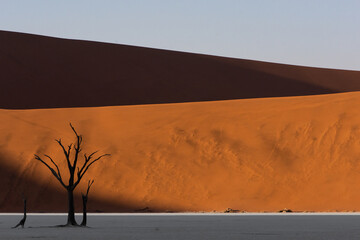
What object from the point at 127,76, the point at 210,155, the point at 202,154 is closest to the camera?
the point at 210,155

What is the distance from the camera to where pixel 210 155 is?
45.8 metres

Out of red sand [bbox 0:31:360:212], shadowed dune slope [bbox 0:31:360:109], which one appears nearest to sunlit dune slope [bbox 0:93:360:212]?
red sand [bbox 0:31:360:212]

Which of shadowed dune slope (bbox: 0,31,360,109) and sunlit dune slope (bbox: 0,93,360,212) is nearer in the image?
sunlit dune slope (bbox: 0,93,360,212)

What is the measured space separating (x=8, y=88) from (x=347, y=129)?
40630 millimetres

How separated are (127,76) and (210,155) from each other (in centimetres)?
4001

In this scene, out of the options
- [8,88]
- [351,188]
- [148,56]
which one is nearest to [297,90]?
[148,56]

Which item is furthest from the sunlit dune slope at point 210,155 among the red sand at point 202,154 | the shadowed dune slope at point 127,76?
the shadowed dune slope at point 127,76

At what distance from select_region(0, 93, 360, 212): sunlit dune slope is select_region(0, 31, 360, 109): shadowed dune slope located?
947 inches

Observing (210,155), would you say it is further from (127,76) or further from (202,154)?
(127,76)

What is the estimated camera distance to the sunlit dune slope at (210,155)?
1630 inches

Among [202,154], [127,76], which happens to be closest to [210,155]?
[202,154]

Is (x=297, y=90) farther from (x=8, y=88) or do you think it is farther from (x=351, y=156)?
(x=351, y=156)

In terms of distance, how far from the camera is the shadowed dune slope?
78.7 metres

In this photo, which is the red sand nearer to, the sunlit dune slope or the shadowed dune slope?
the sunlit dune slope
